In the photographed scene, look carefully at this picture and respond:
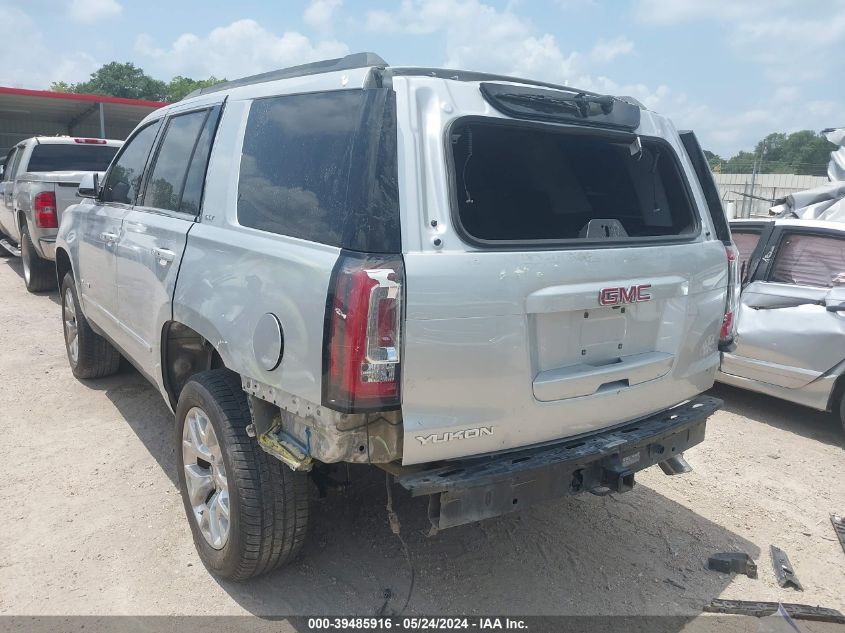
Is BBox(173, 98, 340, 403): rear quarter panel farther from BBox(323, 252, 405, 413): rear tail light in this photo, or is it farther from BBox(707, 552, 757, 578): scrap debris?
BBox(707, 552, 757, 578): scrap debris

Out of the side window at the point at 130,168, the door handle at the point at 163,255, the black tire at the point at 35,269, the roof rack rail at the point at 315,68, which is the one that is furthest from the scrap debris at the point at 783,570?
the black tire at the point at 35,269

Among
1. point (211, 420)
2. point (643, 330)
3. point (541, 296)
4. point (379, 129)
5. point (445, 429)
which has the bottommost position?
point (211, 420)

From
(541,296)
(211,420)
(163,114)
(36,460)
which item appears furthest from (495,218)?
(36,460)

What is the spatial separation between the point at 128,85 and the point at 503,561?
244 feet

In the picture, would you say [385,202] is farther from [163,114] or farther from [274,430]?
[163,114]

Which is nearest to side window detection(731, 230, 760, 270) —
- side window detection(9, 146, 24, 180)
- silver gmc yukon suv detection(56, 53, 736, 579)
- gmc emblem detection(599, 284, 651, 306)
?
silver gmc yukon suv detection(56, 53, 736, 579)

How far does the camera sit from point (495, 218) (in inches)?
120

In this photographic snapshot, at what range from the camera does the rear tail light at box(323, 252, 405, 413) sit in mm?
2188

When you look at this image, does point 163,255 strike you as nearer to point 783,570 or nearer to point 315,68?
point 315,68

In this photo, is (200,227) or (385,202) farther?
(200,227)

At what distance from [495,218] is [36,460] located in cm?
317

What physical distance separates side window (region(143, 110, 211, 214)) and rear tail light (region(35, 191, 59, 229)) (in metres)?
5.03

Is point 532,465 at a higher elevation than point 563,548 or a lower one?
higher

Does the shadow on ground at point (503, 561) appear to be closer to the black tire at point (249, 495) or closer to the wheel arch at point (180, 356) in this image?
the black tire at point (249, 495)
